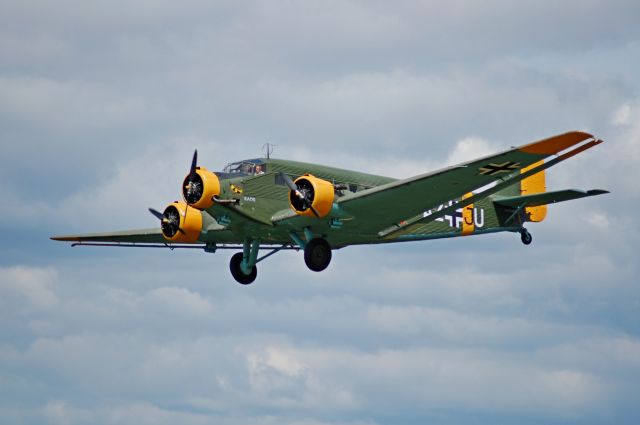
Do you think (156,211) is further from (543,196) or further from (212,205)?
(543,196)

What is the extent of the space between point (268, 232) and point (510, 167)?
8005 millimetres

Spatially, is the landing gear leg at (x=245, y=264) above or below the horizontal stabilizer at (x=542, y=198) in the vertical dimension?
below

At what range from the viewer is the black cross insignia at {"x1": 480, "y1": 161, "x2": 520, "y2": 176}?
2877cm

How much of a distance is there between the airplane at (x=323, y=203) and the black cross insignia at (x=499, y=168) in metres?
0.03

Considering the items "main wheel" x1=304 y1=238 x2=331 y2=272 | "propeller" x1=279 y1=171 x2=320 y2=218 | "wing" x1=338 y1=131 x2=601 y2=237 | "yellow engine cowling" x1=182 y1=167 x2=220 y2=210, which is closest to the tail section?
"wing" x1=338 y1=131 x2=601 y2=237

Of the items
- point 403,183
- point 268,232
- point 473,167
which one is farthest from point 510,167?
point 268,232

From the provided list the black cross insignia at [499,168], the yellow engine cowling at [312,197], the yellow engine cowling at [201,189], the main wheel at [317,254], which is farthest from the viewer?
the main wheel at [317,254]

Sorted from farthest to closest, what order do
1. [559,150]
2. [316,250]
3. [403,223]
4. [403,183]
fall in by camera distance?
[403,223]
[316,250]
[403,183]
[559,150]

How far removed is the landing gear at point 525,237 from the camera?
38406mm

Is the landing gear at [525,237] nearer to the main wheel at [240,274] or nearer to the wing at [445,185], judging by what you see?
the wing at [445,185]

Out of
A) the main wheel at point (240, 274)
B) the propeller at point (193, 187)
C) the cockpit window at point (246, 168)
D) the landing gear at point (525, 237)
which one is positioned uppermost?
the cockpit window at point (246, 168)

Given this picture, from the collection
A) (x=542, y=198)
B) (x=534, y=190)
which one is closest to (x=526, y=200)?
(x=542, y=198)

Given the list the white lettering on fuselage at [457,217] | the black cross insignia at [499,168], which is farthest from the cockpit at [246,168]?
the black cross insignia at [499,168]

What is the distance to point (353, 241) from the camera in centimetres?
3428
